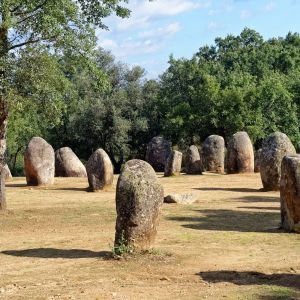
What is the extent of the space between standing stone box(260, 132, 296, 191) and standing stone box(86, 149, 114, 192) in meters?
6.01

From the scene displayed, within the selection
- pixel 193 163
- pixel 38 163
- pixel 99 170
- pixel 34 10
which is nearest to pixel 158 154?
pixel 193 163

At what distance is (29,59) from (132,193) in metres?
7.38

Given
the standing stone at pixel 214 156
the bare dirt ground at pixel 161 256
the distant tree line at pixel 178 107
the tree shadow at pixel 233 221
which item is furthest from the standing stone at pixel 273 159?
the distant tree line at pixel 178 107

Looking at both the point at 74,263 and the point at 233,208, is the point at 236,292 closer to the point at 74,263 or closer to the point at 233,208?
the point at 74,263

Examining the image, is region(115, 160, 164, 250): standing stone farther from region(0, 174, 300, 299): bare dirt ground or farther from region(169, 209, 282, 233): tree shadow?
region(169, 209, 282, 233): tree shadow

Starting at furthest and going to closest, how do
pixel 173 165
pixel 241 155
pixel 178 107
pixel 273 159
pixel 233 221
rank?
pixel 178 107 < pixel 241 155 < pixel 173 165 < pixel 273 159 < pixel 233 221

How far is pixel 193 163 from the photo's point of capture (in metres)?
33.5

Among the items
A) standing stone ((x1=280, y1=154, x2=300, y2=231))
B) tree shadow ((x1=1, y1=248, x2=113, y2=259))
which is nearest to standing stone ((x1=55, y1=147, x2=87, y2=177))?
standing stone ((x1=280, y1=154, x2=300, y2=231))

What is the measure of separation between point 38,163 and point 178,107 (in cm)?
1917

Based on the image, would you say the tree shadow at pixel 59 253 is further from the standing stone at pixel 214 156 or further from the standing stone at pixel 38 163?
the standing stone at pixel 214 156

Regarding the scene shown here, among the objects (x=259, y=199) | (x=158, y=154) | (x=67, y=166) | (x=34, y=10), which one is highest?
(x=34, y=10)

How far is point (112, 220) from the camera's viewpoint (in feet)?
51.4

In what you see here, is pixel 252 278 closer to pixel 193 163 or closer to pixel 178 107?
pixel 193 163

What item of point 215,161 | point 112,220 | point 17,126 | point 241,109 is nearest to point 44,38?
point 112,220
